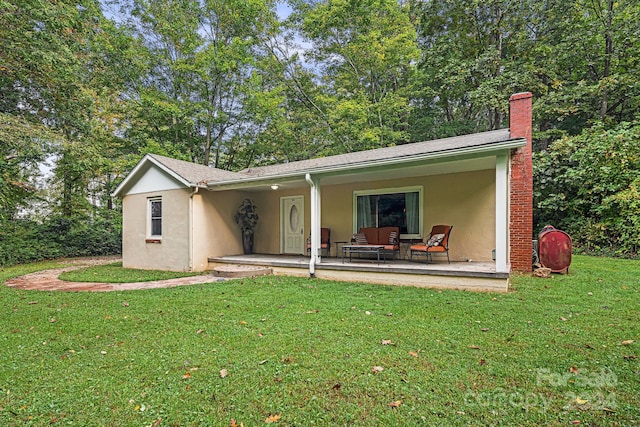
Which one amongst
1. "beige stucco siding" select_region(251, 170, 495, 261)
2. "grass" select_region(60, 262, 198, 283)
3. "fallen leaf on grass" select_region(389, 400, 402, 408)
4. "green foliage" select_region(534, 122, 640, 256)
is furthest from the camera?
"green foliage" select_region(534, 122, 640, 256)

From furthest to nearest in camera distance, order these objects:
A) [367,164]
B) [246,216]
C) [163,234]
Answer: [246,216]
[163,234]
[367,164]

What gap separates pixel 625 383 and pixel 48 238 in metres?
16.9

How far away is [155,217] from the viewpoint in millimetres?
9766

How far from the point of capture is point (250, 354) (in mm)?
3213

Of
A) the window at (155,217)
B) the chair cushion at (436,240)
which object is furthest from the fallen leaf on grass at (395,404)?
the window at (155,217)

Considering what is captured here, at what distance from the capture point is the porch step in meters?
7.83

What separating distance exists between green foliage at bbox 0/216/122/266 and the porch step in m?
8.61

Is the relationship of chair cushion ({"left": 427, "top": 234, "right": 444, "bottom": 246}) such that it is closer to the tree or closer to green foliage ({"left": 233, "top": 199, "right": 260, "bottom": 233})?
green foliage ({"left": 233, "top": 199, "right": 260, "bottom": 233})

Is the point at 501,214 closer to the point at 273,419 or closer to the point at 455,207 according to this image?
the point at 455,207

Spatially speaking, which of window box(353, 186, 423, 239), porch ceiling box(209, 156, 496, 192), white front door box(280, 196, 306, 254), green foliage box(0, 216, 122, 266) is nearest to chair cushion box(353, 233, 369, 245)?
window box(353, 186, 423, 239)

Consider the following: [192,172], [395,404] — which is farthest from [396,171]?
[192,172]

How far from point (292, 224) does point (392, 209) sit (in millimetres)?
3379

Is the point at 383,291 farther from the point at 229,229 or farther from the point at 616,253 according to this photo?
the point at 616,253

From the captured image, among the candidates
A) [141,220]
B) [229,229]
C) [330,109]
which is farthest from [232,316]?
[330,109]
